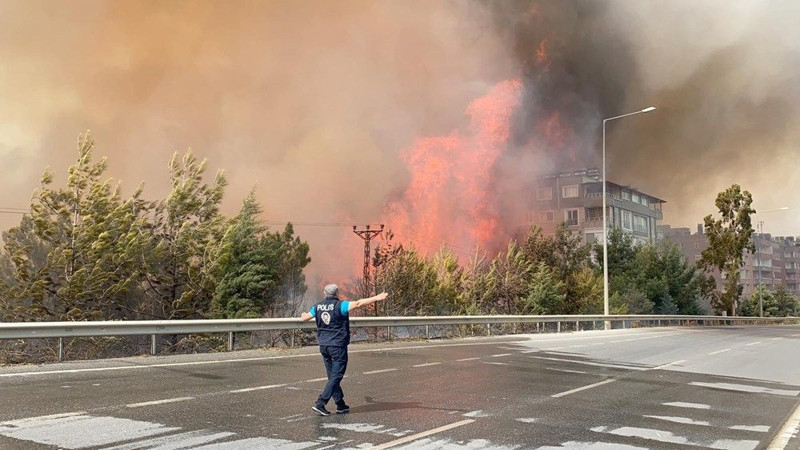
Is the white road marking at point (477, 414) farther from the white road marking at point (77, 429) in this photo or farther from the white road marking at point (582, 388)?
the white road marking at point (77, 429)

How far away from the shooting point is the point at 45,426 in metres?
6.43

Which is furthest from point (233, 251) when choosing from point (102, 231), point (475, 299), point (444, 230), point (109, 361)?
point (444, 230)

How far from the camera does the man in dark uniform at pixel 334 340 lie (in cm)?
754

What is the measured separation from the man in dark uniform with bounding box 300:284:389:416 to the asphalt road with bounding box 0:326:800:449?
28 cm

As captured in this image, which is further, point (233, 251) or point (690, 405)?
point (233, 251)

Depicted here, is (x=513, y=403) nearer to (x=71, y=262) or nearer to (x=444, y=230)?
(x=71, y=262)

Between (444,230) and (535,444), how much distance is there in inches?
2061

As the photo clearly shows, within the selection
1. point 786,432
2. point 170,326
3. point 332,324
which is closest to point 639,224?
point 170,326

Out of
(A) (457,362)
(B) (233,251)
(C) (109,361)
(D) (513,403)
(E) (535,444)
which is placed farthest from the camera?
(B) (233,251)

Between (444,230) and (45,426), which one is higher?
(444,230)

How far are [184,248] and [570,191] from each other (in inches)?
2733

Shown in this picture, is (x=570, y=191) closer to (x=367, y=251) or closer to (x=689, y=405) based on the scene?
(x=367, y=251)

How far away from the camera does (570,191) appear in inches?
3602

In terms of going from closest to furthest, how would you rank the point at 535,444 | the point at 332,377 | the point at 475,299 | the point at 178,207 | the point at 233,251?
the point at 535,444, the point at 332,377, the point at 178,207, the point at 233,251, the point at 475,299
